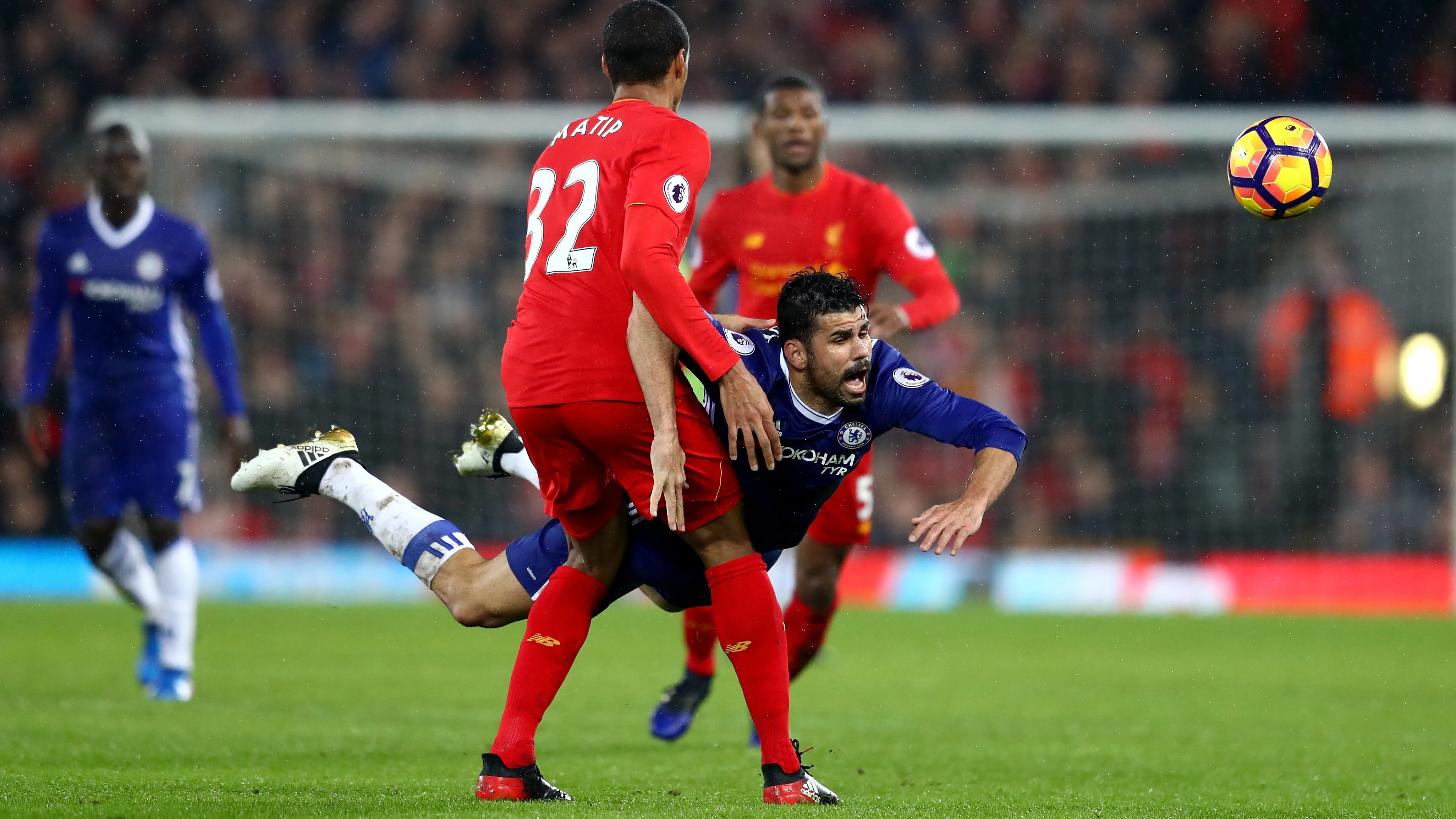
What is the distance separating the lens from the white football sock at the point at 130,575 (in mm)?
8109

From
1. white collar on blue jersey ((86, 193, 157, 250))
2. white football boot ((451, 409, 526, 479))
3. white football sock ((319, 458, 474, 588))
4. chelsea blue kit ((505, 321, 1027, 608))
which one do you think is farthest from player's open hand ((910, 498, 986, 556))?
white collar on blue jersey ((86, 193, 157, 250))

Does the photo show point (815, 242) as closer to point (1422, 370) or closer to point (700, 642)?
point (700, 642)

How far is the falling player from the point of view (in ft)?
14.8

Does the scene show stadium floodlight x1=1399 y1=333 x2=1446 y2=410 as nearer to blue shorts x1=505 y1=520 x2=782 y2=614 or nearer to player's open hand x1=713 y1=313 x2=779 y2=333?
player's open hand x1=713 y1=313 x2=779 y2=333

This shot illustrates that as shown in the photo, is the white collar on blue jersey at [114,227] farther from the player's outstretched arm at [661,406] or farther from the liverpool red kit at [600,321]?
the player's outstretched arm at [661,406]

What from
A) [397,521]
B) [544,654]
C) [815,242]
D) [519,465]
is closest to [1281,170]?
[815,242]

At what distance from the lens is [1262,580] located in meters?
14.5

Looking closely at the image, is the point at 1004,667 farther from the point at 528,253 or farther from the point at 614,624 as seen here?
the point at 528,253

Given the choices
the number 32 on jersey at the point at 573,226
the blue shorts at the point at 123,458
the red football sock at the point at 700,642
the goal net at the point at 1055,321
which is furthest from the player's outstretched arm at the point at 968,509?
the goal net at the point at 1055,321

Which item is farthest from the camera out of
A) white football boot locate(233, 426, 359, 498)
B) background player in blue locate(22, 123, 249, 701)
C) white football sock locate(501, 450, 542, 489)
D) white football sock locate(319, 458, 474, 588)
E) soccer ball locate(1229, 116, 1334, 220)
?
background player in blue locate(22, 123, 249, 701)

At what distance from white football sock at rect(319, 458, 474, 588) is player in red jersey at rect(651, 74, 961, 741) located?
1.46m

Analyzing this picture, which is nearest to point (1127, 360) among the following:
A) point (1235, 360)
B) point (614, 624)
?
point (1235, 360)

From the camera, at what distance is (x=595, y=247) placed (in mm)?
4629

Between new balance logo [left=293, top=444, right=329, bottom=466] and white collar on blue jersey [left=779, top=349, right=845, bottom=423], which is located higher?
white collar on blue jersey [left=779, top=349, right=845, bottom=423]
